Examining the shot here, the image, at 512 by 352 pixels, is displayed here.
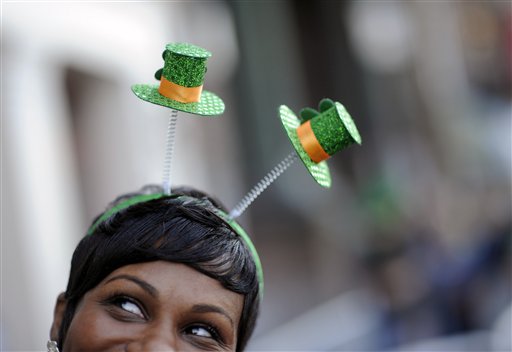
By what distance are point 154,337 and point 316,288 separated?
6.68 meters

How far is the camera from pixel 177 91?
1.86 meters

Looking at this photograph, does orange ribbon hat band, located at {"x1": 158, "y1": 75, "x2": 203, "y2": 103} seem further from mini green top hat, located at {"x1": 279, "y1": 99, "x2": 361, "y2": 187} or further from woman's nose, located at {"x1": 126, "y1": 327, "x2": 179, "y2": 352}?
woman's nose, located at {"x1": 126, "y1": 327, "x2": 179, "y2": 352}

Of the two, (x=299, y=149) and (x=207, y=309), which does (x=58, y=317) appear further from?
(x=299, y=149)

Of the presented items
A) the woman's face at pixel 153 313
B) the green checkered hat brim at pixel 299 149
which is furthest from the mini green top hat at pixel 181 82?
the woman's face at pixel 153 313

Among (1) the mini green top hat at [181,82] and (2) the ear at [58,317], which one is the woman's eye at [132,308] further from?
(1) the mini green top hat at [181,82]

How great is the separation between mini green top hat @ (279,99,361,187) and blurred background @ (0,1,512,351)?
3.16 meters

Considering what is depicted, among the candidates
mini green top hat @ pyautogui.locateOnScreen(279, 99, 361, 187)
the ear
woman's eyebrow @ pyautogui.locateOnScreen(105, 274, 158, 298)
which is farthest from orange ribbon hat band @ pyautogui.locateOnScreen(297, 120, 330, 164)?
the ear

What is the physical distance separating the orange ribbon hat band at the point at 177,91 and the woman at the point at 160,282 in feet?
0.88

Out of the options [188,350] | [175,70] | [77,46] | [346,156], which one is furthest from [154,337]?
[346,156]

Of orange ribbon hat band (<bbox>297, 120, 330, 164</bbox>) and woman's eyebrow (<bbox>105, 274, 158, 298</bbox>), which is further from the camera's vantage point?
orange ribbon hat band (<bbox>297, 120, 330, 164</bbox>)

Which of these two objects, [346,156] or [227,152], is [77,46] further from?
[346,156]

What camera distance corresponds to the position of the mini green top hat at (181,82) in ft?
6.02

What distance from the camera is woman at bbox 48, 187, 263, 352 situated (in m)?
1.80

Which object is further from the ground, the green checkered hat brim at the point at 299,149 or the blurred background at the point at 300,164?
the green checkered hat brim at the point at 299,149
